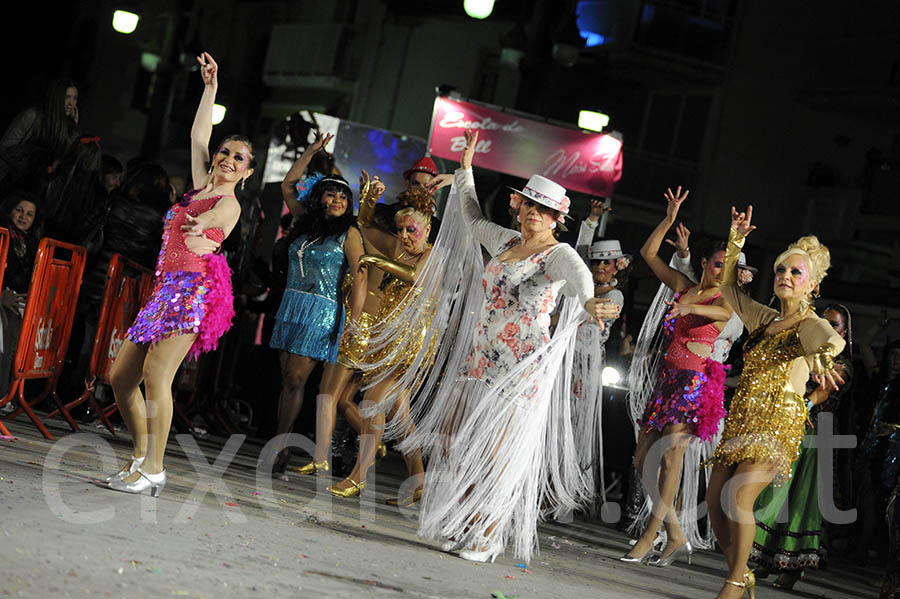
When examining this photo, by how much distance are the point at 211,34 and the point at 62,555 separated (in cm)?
2779

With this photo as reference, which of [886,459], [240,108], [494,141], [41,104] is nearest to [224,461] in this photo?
[41,104]

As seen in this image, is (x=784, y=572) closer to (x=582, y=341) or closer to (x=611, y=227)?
(x=582, y=341)

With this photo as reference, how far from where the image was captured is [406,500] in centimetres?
735

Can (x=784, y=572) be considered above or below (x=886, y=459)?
below

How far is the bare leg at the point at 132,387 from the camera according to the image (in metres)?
5.73

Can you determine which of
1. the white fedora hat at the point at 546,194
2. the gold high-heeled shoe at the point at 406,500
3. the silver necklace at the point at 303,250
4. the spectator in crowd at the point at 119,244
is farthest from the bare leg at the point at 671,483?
the spectator in crowd at the point at 119,244

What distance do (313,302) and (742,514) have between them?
3.54 m

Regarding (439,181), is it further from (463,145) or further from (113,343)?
(463,145)

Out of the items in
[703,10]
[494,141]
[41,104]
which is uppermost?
[703,10]

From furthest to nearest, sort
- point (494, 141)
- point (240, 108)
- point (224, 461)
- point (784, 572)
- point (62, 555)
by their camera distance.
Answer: point (240, 108), point (494, 141), point (224, 461), point (784, 572), point (62, 555)

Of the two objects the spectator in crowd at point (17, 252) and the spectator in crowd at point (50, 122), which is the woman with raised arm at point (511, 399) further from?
the spectator in crowd at point (50, 122)

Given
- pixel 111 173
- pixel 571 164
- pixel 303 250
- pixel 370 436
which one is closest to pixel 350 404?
pixel 370 436

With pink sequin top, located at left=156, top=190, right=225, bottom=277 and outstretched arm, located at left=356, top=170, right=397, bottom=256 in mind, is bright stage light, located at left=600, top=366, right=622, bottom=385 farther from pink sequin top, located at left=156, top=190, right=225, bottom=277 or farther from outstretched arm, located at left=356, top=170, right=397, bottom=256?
pink sequin top, located at left=156, top=190, right=225, bottom=277

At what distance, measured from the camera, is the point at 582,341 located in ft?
27.4
